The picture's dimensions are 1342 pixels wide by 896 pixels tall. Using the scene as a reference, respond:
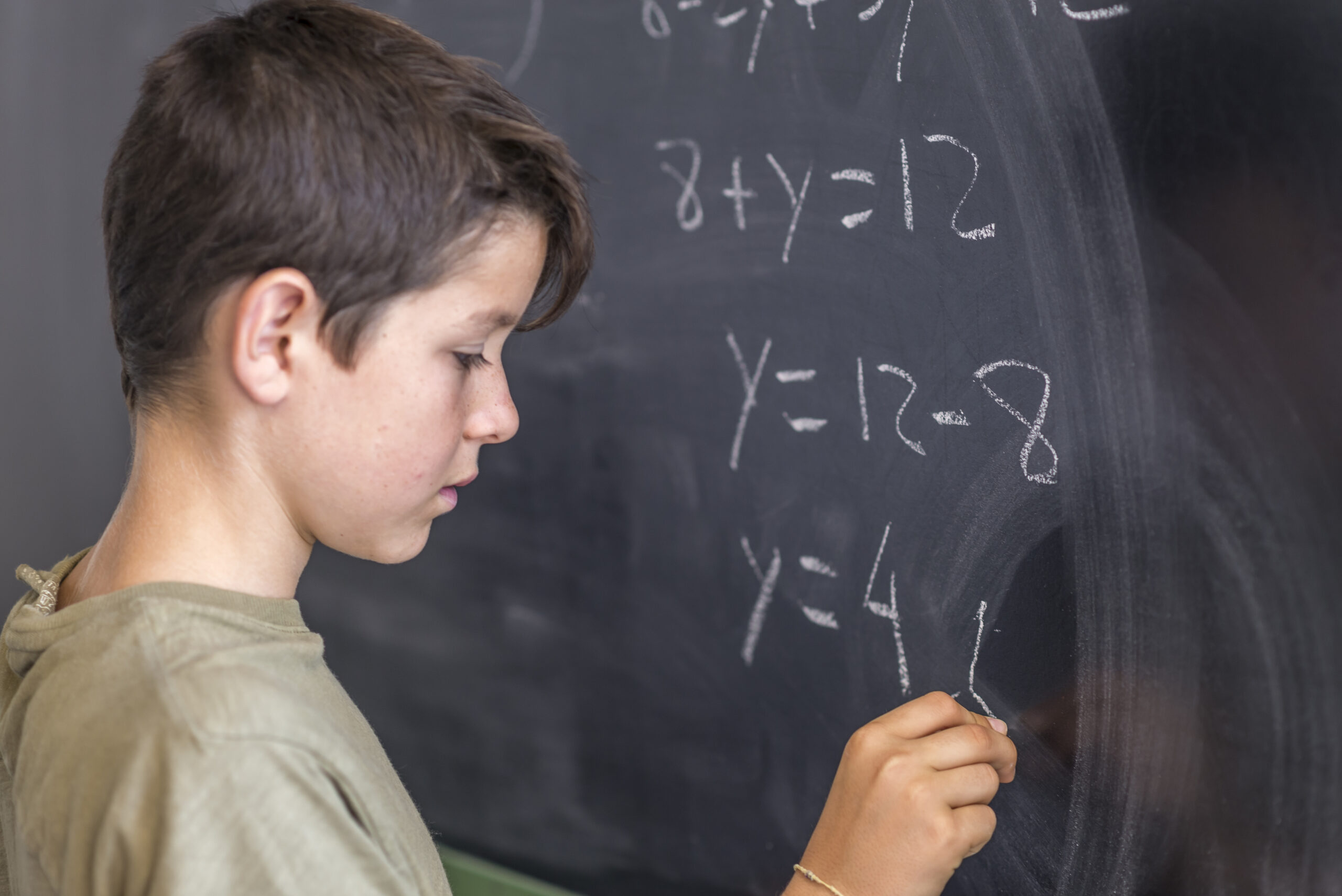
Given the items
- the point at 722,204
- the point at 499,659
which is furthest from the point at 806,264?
the point at 499,659

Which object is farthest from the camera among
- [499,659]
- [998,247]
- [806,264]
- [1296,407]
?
[499,659]

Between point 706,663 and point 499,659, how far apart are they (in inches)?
11.1

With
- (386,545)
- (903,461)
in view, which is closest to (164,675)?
(386,545)

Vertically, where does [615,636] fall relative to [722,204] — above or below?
below

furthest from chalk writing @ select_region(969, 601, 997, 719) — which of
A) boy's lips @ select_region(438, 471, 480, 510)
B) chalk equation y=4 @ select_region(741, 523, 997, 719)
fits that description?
boy's lips @ select_region(438, 471, 480, 510)

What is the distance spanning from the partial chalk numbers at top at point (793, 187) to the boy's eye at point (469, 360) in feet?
0.98

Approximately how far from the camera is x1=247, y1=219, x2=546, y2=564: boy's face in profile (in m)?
0.55

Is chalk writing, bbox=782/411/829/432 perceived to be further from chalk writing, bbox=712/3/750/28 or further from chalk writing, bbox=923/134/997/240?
chalk writing, bbox=712/3/750/28

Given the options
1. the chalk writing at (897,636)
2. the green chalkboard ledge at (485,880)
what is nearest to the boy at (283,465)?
the chalk writing at (897,636)

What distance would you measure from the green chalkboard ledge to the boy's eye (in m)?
0.68

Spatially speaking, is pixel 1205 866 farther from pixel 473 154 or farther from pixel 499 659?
pixel 499 659

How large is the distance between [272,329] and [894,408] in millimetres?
435

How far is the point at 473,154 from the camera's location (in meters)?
0.56

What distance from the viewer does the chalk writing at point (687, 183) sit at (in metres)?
0.85
